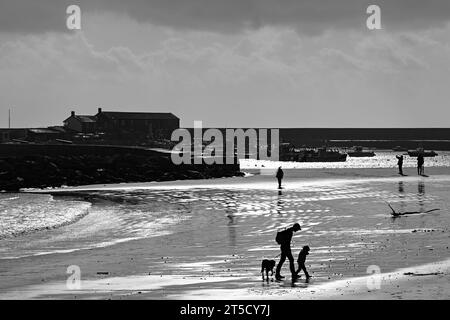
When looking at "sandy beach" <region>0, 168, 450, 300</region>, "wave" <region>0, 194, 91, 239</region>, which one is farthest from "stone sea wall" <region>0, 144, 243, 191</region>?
"sandy beach" <region>0, 168, 450, 300</region>

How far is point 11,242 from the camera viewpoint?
105 feet

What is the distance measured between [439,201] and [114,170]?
4078 centimetres

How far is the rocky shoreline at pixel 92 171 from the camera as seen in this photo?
70675 mm

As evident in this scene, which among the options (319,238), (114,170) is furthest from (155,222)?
(114,170)

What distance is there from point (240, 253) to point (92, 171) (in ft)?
173

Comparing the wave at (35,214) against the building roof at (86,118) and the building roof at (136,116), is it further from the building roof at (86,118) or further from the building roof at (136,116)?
the building roof at (136,116)

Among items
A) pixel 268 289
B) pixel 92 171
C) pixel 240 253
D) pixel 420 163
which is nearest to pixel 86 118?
pixel 92 171

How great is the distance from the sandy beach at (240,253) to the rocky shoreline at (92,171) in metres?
23.1

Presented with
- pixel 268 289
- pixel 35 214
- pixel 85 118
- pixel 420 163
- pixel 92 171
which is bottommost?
pixel 35 214

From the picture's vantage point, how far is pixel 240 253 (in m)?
26.8

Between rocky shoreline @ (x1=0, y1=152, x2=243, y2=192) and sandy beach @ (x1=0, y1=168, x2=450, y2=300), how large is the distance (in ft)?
75.8

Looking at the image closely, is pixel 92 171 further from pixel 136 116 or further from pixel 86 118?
pixel 136 116
